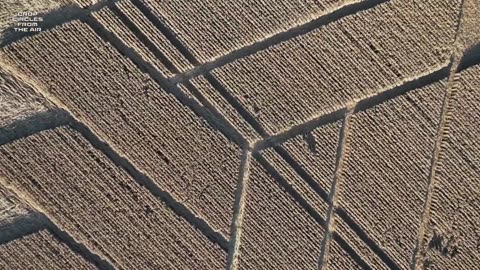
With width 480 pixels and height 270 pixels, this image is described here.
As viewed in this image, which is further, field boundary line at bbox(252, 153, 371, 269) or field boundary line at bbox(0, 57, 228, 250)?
field boundary line at bbox(252, 153, 371, 269)

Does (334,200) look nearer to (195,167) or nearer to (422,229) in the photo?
(422,229)

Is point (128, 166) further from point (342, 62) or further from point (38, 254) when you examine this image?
point (342, 62)

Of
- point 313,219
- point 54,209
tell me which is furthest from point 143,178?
point 313,219

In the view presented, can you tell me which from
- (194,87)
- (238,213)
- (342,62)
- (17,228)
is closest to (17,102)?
(17,228)

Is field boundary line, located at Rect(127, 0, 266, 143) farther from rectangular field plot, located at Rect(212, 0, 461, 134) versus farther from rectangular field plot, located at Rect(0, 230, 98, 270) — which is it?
rectangular field plot, located at Rect(0, 230, 98, 270)

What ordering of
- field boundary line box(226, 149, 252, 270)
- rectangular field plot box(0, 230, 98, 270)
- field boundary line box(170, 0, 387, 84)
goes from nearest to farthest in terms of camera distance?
rectangular field plot box(0, 230, 98, 270) < field boundary line box(170, 0, 387, 84) < field boundary line box(226, 149, 252, 270)

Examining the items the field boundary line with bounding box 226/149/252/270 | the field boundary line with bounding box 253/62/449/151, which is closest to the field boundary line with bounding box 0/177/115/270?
the field boundary line with bounding box 226/149/252/270
